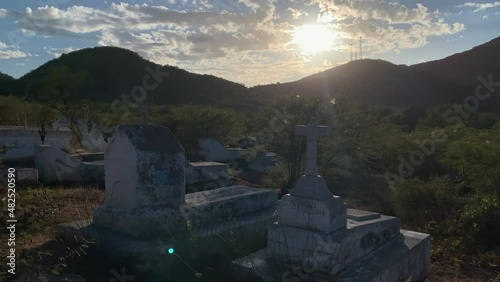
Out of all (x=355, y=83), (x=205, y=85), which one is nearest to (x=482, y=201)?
(x=355, y=83)

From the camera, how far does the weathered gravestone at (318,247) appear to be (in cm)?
411

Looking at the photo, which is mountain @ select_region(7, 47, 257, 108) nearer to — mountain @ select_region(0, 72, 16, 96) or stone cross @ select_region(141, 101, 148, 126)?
mountain @ select_region(0, 72, 16, 96)

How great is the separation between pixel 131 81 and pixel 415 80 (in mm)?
36624

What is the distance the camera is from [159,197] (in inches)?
204

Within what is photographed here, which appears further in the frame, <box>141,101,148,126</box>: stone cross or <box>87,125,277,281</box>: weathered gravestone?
<box>141,101,148,126</box>: stone cross

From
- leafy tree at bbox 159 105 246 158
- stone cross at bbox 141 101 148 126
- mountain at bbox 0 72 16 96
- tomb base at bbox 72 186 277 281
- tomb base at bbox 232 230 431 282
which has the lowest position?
tomb base at bbox 232 230 431 282

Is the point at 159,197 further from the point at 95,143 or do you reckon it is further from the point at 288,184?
the point at 95,143

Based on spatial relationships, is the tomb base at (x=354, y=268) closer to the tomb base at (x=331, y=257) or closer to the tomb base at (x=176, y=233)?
the tomb base at (x=331, y=257)

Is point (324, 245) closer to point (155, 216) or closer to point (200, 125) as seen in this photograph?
point (155, 216)

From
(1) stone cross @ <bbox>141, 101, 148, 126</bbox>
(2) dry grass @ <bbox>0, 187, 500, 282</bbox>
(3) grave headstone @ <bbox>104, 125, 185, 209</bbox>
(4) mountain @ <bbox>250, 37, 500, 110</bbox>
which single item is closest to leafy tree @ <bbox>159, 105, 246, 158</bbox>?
(2) dry grass @ <bbox>0, 187, 500, 282</bbox>

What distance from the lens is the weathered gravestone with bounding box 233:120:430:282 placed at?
411cm

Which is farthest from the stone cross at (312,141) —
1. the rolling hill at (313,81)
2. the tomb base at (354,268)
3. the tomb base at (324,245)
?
the rolling hill at (313,81)

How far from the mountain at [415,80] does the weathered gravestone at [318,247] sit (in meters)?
36.2

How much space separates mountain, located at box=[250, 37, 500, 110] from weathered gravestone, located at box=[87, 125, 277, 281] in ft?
117
